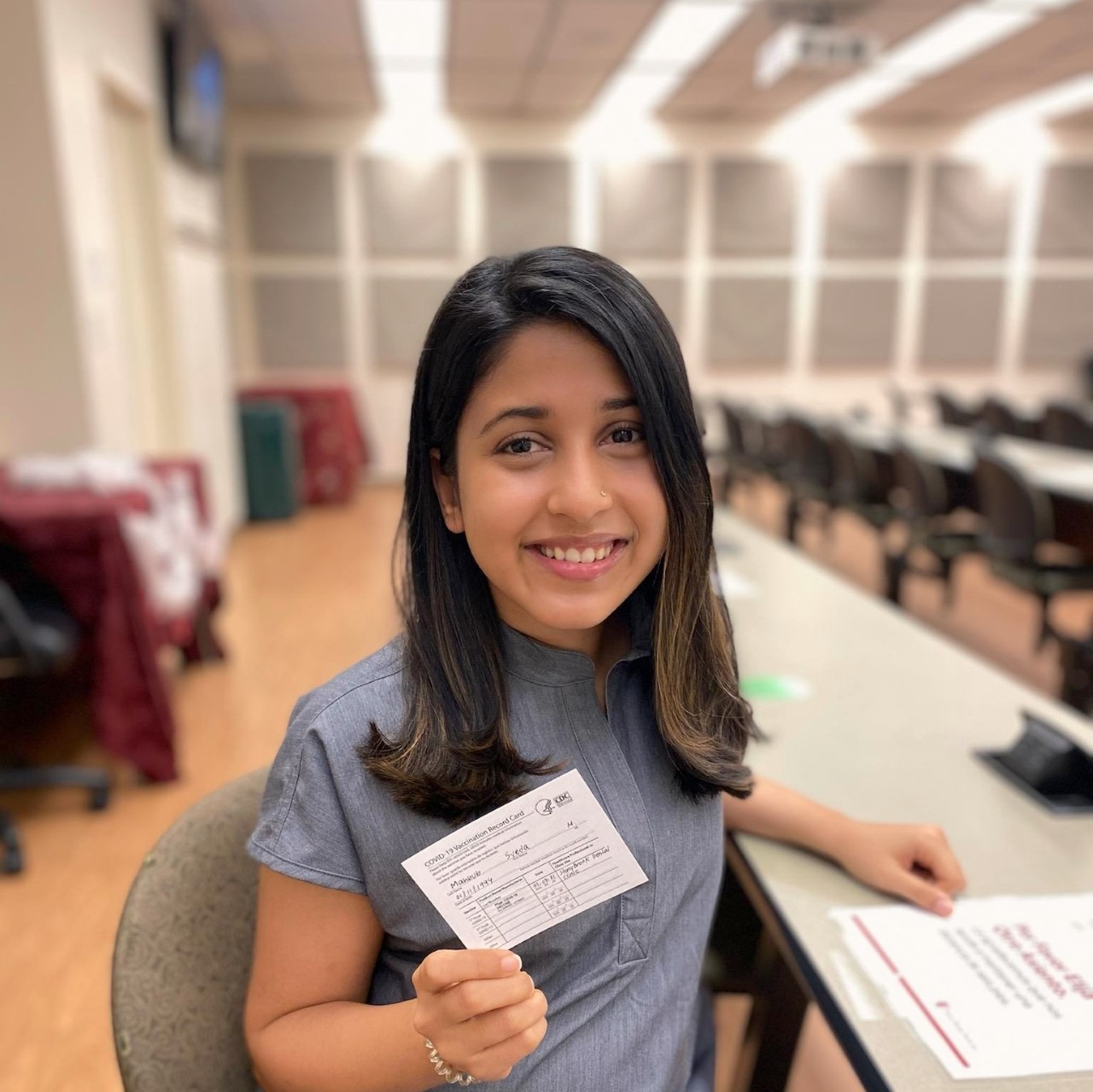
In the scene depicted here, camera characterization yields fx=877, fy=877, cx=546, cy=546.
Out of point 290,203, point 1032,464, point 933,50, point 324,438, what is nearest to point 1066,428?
point 1032,464

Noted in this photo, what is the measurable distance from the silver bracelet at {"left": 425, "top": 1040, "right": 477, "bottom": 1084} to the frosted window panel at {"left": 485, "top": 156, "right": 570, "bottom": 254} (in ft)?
22.6

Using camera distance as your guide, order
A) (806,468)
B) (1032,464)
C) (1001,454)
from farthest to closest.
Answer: (806,468) < (1032,464) < (1001,454)

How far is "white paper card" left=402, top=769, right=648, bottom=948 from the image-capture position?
1.89ft

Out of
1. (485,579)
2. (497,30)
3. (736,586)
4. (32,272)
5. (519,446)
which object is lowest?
(736,586)

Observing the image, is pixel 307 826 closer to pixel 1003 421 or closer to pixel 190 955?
pixel 190 955

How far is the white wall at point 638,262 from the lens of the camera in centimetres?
673

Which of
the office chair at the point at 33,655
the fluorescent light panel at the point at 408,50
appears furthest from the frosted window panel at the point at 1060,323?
the office chair at the point at 33,655

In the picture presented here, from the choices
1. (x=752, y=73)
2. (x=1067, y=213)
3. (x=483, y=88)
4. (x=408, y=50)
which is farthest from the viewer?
(x=1067, y=213)

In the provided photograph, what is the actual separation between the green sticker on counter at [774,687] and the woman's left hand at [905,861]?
1.39 ft

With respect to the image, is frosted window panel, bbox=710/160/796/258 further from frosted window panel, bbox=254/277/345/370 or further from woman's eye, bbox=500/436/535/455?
woman's eye, bbox=500/436/535/455

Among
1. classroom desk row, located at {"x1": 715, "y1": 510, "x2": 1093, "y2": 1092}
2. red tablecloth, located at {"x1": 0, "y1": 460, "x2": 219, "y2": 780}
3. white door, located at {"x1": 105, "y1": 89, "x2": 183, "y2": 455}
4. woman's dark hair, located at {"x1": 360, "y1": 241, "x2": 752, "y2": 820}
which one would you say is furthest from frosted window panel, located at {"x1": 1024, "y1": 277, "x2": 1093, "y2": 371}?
woman's dark hair, located at {"x1": 360, "y1": 241, "x2": 752, "y2": 820}

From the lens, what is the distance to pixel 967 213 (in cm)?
746

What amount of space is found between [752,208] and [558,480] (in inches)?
289

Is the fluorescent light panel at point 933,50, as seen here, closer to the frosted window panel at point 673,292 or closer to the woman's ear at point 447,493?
the frosted window panel at point 673,292
